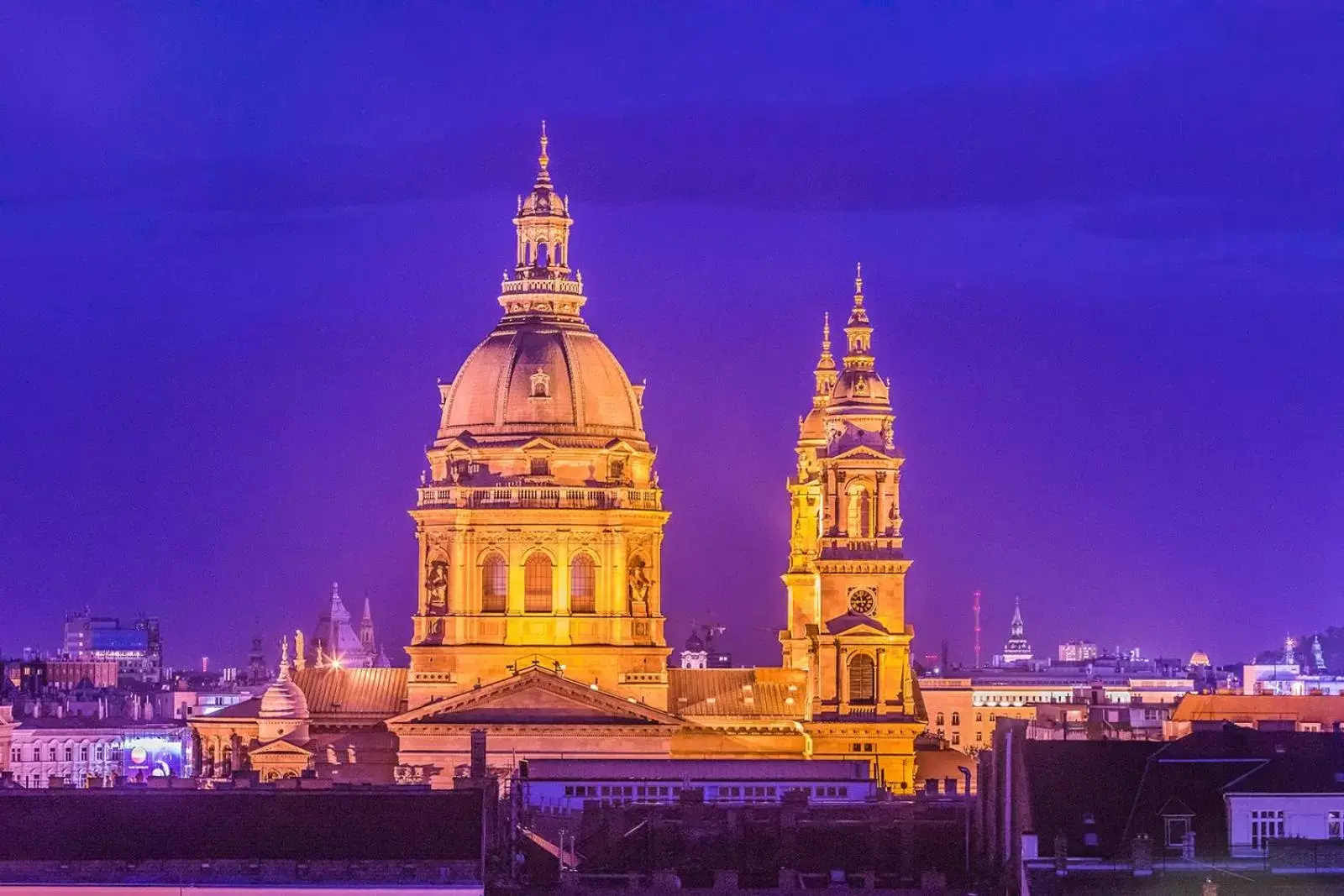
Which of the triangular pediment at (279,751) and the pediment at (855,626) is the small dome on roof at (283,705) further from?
the pediment at (855,626)

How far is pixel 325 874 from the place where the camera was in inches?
4941

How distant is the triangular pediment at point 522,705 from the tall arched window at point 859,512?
40.2 ft

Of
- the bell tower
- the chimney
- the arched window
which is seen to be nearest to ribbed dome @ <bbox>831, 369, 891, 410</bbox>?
the bell tower

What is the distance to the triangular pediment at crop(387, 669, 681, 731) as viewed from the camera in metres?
194

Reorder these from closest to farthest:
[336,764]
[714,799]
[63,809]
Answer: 1. [63,809]
2. [714,799]
3. [336,764]

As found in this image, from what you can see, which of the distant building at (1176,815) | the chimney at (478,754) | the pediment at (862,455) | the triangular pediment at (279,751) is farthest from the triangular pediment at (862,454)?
the distant building at (1176,815)

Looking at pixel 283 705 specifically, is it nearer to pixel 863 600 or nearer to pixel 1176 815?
pixel 863 600

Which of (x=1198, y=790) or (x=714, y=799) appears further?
(x=714, y=799)

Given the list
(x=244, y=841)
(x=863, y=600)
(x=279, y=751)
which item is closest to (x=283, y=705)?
(x=279, y=751)

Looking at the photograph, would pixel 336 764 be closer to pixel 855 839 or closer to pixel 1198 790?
pixel 855 839

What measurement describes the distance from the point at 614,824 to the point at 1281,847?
93.2 ft

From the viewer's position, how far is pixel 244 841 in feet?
422

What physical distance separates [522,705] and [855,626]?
46.9 feet

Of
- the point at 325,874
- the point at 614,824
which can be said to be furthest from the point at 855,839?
the point at 325,874
